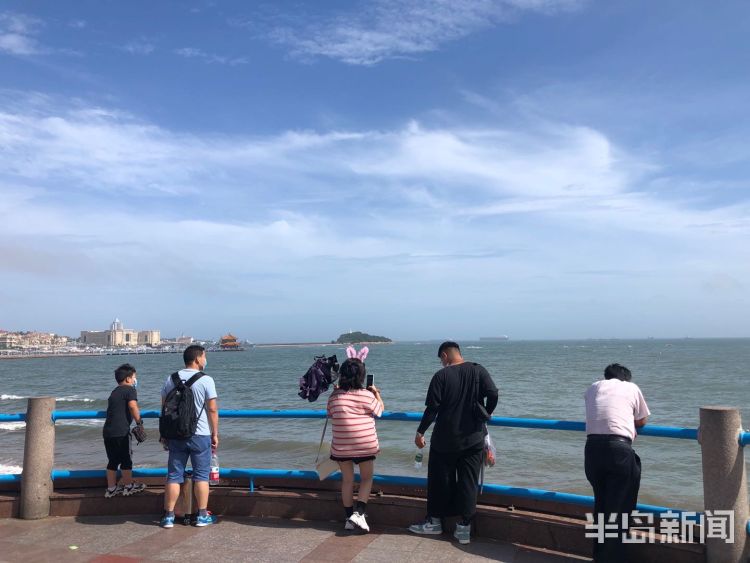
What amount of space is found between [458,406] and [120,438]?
3.15 m

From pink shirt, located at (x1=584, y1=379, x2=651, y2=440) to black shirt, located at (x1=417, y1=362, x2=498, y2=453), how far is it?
0.75 m

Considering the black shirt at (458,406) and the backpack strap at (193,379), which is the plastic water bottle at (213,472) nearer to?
the backpack strap at (193,379)

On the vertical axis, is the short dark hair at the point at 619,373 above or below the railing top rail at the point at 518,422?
above

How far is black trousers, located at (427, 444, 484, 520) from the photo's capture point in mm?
4672

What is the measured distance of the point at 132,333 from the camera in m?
198

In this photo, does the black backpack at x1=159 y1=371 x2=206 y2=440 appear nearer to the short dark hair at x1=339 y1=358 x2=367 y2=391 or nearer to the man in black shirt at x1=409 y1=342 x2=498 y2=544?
the short dark hair at x1=339 y1=358 x2=367 y2=391

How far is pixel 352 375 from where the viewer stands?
5020mm

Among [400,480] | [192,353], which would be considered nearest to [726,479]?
[400,480]

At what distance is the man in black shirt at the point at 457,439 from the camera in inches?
184

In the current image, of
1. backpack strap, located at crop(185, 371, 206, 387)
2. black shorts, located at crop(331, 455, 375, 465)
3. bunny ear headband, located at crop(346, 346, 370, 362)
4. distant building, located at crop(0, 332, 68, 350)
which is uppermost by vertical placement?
bunny ear headband, located at crop(346, 346, 370, 362)

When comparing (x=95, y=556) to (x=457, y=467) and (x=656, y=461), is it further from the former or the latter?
(x=656, y=461)

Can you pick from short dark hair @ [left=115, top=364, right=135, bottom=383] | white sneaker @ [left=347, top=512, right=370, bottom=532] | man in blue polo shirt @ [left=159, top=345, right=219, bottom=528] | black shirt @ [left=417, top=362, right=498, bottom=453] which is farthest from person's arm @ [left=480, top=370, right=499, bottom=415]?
short dark hair @ [left=115, top=364, right=135, bottom=383]

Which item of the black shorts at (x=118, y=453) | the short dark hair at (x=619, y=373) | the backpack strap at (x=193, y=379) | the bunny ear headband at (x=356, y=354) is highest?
the bunny ear headband at (x=356, y=354)

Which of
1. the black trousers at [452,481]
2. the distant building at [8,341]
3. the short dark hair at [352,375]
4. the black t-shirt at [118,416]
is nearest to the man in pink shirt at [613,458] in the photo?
the black trousers at [452,481]
